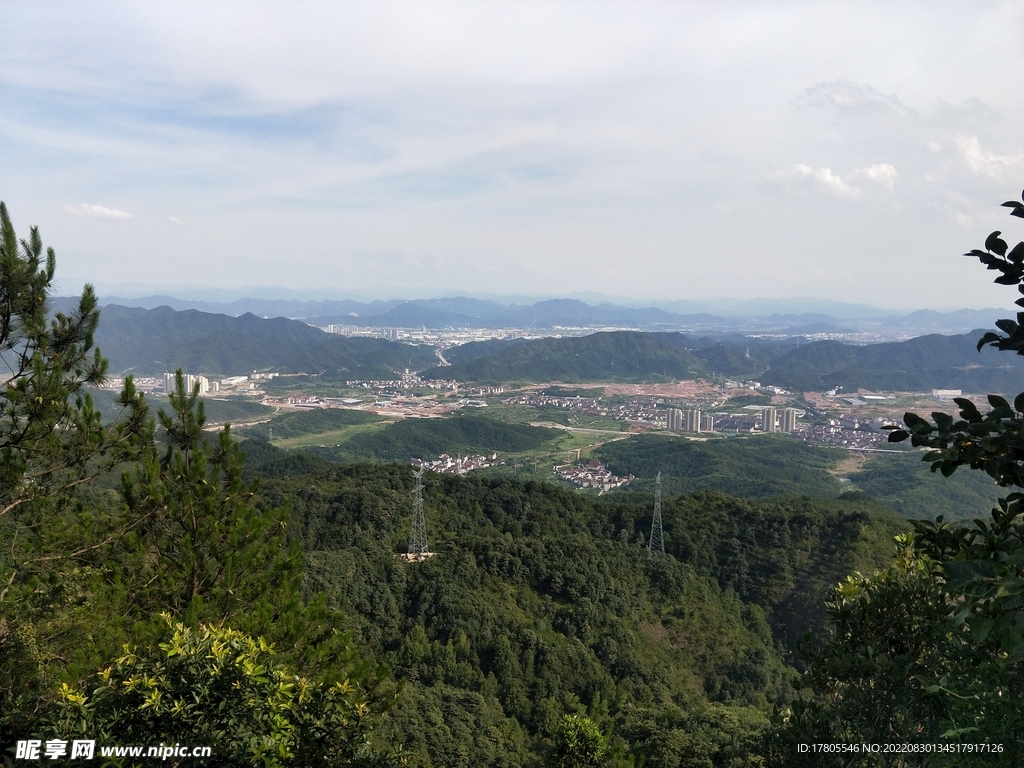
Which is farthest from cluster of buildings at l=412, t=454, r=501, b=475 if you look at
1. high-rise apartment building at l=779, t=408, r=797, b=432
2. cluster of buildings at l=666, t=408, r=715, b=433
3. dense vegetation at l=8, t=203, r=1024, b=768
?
dense vegetation at l=8, t=203, r=1024, b=768

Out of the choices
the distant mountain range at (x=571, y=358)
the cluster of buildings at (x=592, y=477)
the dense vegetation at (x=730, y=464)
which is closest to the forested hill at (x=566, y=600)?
the dense vegetation at (x=730, y=464)

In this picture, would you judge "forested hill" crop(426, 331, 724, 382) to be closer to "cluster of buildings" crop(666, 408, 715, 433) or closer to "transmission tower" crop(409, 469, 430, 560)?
"cluster of buildings" crop(666, 408, 715, 433)

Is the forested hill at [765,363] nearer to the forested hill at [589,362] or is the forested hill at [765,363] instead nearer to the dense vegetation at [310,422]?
the forested hill at [589,362]

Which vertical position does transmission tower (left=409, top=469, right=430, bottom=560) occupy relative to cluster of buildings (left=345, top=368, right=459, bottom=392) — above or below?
below

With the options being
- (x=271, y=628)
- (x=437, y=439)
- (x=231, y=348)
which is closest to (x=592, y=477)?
(x=437, y=439)

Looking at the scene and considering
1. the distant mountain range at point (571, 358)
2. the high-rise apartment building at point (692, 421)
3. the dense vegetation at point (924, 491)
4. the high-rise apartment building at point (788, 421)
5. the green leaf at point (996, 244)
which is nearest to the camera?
the green leaf at point (996, 244)
